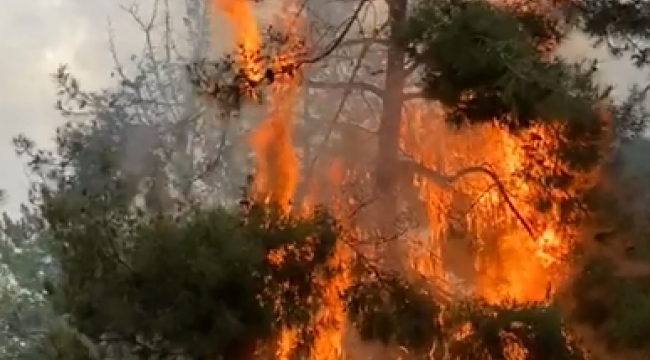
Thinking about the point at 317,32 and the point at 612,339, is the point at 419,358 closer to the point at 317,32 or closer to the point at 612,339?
the point at 612,339

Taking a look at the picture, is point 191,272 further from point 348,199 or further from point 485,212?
point 485,212

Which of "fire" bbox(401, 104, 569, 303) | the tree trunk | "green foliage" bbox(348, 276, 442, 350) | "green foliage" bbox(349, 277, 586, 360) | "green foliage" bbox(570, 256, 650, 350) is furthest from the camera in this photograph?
"fire" bbox(401, 104, 569, 303)

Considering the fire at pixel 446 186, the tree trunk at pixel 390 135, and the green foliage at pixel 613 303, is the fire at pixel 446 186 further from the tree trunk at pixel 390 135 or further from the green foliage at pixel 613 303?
the green foliage at pixel 613 303

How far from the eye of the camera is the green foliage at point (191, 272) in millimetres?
6305

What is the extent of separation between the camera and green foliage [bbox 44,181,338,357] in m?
6.30

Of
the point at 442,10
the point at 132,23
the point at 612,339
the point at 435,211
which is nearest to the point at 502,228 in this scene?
the point at 435,211

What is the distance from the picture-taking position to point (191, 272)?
20.7ft

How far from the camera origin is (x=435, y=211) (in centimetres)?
751

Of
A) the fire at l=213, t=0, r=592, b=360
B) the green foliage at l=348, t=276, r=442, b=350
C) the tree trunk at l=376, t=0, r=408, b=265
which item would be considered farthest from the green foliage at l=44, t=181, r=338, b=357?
the tree trunk at l=376, t=0, r=408, b=265

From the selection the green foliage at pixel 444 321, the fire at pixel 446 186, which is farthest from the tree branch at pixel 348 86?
the green foliage at pixel 444 321

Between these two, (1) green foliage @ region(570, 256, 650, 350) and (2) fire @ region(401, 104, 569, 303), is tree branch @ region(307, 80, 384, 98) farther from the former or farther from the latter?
(1) green foliage @ region(570, 256, 650, 350)

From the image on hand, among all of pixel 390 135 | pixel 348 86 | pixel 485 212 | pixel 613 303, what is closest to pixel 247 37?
pixel 348 86

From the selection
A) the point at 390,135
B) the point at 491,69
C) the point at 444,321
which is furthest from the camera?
the point at 390,135

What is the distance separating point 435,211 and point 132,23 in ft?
12.4
